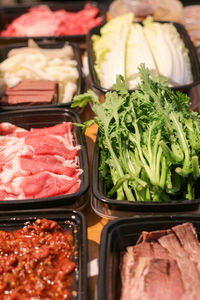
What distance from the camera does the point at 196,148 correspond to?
187 centimetres

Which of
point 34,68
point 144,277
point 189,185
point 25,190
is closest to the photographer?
point 144,277

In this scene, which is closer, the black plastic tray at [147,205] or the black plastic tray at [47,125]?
the black plastic tray at [147,205]

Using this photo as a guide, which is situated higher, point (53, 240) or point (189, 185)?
point (189, 185)

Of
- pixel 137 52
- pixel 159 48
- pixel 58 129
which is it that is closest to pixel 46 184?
A: pixel 58 129

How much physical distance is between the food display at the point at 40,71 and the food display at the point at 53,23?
703 millimetres

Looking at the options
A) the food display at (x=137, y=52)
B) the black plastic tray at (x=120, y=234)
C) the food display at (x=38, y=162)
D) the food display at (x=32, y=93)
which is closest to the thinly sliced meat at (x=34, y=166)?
the food display at (x=38, y=162)

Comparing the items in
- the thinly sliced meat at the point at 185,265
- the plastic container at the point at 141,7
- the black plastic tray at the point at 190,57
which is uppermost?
the plastic container at the point at 141,7

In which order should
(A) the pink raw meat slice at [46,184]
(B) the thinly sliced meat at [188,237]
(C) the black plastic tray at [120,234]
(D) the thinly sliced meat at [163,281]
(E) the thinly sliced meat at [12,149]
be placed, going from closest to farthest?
(D) the thinly sliced meat at [163,281] → (C) the black plastic tray at [120,234] → (B) the thinly sliced meat at [188,237] → (A) the pink raw meat slice at [46,184] → (E) the thinly sliced meat at [12,149]

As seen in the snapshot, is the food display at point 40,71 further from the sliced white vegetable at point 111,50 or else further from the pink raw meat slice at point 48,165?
the pink raw meat slice at point 48,165

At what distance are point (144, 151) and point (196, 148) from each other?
1.00ft

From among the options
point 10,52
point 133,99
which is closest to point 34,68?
point 10,52

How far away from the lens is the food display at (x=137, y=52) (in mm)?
2801

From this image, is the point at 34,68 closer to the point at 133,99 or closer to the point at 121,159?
the point at 133,99

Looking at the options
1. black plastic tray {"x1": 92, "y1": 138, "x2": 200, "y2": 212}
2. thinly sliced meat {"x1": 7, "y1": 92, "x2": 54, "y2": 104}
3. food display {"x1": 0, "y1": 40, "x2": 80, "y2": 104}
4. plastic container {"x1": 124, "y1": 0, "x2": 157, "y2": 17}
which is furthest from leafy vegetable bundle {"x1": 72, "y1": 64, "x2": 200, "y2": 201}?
plastic container {"x1": 124, "y1": 0, "x2": 157, "y2": 17}
